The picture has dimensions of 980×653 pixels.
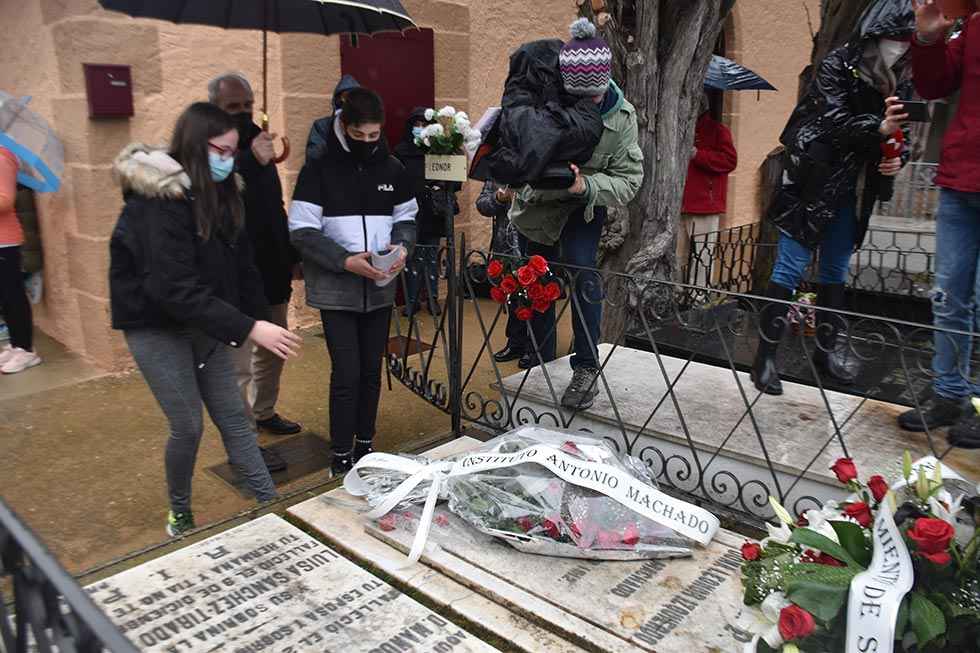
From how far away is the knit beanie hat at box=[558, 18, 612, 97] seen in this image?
3.23 metres

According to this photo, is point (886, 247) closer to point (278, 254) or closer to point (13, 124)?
point (278, 254)

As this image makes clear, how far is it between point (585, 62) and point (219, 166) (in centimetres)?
156

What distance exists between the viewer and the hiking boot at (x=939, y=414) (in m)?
3.03

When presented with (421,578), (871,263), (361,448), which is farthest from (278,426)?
(871,263)

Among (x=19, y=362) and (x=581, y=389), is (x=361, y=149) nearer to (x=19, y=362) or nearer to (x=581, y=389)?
(x=581, y=389)

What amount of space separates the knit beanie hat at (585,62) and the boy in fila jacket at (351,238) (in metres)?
0.83

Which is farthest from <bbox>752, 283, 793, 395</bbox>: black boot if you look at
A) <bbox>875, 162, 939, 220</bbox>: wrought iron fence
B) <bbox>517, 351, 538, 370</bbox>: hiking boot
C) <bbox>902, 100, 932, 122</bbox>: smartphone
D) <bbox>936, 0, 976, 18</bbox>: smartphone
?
<bbox>875, 162, 939, 220</bbox>: wrought iron fence

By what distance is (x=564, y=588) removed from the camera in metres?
2.20

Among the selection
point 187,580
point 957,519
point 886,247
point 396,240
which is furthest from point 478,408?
point 886,247

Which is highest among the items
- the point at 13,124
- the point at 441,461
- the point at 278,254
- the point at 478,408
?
the point at 13,124

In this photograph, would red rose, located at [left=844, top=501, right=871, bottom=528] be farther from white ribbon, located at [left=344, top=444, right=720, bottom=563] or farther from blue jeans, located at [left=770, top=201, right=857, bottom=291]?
blue jeans, located at [left=770, top=201, right=857, bottom=291]

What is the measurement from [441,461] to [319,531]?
0.50m

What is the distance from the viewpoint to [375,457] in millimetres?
2752

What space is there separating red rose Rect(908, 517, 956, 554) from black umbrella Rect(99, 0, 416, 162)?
8.50 ft
